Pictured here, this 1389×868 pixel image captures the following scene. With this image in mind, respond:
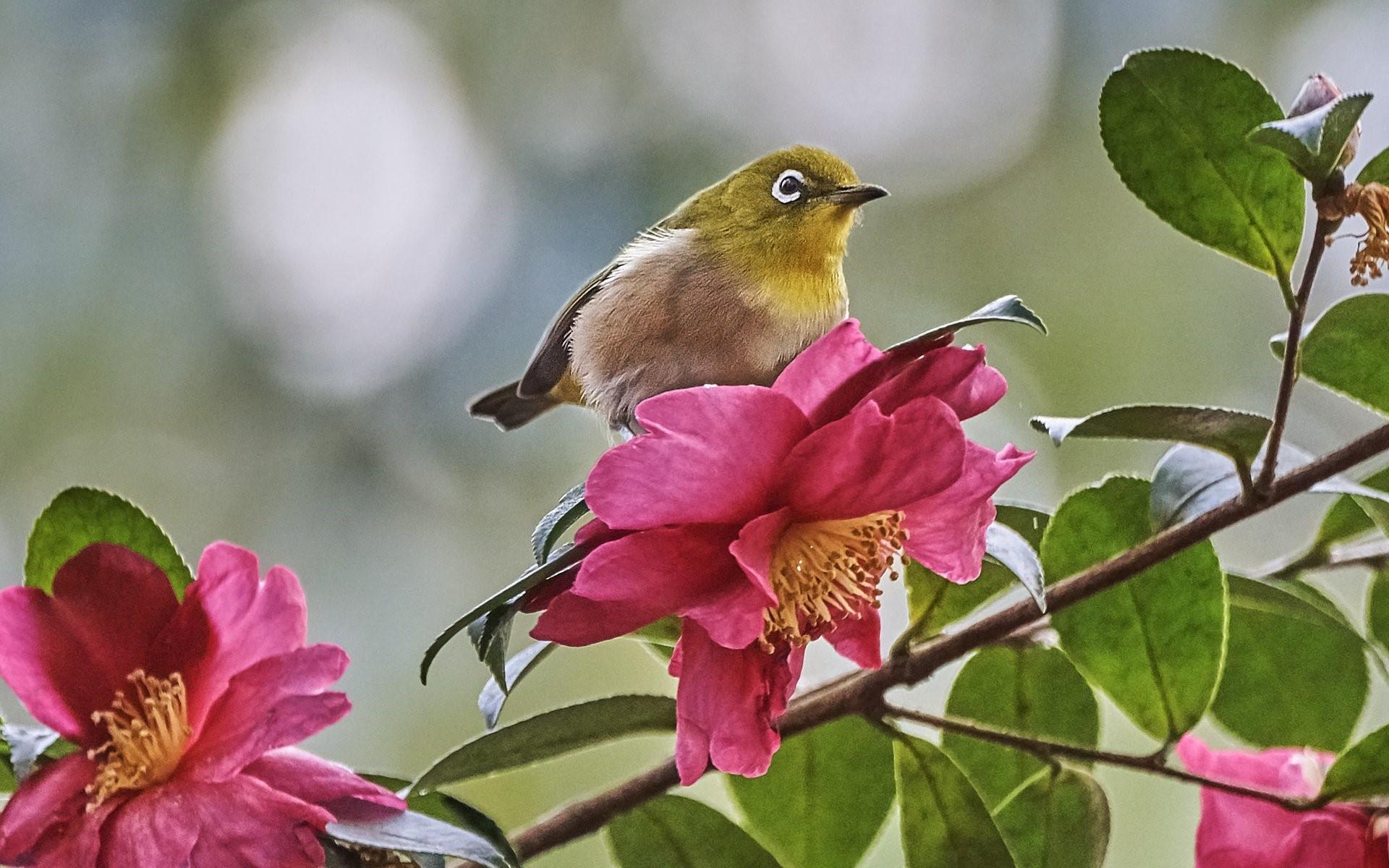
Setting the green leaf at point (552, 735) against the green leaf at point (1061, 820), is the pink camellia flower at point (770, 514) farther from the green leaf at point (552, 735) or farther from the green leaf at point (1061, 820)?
the green leaf at point (1061, 820)

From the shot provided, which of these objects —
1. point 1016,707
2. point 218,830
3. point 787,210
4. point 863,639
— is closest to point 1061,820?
point 1016,707

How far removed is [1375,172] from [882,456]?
10.7 inches

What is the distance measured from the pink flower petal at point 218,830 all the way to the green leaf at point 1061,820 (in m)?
0.37

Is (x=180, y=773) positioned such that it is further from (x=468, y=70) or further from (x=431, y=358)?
(x=468, y=70)

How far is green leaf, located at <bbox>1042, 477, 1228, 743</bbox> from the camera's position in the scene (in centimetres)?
72

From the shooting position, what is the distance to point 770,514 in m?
0.53

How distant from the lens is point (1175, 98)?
0.65 m

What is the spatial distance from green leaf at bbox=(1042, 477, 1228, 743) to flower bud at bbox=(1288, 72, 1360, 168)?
8.3 inches

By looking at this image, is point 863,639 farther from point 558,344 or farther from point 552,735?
point 558,344

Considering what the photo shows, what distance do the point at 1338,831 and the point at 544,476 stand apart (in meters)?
2.75

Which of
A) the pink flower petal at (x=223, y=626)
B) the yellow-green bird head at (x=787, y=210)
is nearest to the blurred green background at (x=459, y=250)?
the yellow-green bird head at (x=787, y=210)

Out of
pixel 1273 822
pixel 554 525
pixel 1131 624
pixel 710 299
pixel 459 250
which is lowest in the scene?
pixel 1273 822

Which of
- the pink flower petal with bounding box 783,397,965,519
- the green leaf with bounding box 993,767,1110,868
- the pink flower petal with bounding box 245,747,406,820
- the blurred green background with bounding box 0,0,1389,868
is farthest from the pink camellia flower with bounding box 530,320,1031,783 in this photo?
the blurred green background with bounding box 0,0,1389,868

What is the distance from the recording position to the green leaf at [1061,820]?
722 millimetres
